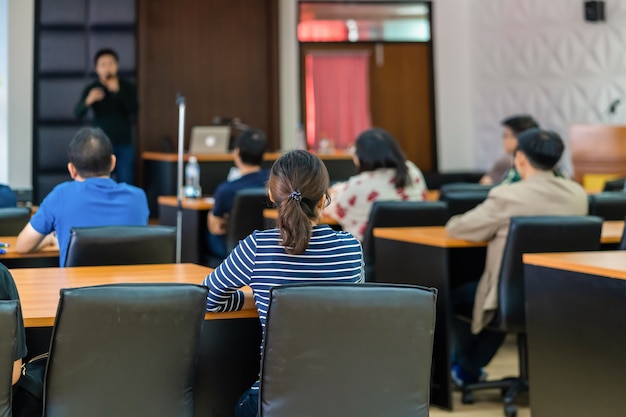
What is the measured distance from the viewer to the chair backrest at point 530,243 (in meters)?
3.83

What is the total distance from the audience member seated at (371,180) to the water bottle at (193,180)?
2148 millimetres

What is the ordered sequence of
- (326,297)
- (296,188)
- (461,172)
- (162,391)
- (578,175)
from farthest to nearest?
(461,172)
(578,175)
(296,188)
(162,391)
(326,297)

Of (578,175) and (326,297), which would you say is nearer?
(326,297)

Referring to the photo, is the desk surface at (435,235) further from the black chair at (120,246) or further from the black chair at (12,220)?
the black chair at (12,220)

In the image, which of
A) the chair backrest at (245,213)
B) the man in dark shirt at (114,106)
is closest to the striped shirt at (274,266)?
the chair backrest at (245,213)

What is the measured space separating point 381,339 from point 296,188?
19.4 inches

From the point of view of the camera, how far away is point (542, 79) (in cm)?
1011

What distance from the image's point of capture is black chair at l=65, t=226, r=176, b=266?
3.37 metres

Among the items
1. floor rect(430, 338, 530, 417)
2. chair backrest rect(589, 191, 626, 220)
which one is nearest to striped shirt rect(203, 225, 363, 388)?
floor rect(430, 338, 530, 417)

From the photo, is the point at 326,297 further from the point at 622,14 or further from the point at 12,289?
the point at 622,14

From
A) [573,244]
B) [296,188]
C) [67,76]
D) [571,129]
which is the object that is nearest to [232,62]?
[67,76]

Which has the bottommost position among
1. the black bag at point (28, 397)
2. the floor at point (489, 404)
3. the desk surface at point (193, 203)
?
the floor at point (489, 404)

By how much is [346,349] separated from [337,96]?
361 inches

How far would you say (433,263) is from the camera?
13.6 ft
